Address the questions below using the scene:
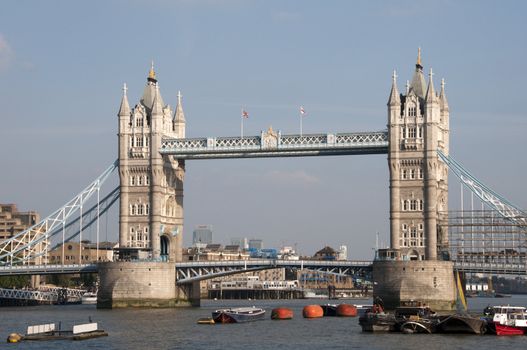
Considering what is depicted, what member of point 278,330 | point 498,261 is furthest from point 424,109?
point 278,330

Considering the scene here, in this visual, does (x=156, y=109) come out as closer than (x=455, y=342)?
No

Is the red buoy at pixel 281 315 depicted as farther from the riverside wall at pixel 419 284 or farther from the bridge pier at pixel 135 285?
the bridge pier at pixel 135 285

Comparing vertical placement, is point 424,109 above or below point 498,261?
above

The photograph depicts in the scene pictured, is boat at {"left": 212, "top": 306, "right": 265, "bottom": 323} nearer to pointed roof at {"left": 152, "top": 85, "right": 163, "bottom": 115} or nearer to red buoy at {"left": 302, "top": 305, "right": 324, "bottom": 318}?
red buoy at {"left": 302, "top": 305, "right": 324, "bottom": 318}

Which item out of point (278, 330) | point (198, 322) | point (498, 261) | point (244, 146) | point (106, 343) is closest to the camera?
point (106, 343)

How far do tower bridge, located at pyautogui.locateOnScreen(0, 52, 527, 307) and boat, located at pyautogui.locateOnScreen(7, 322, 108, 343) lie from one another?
4633 centimetres

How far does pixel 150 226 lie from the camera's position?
152 metres

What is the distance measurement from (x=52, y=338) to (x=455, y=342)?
103 feet

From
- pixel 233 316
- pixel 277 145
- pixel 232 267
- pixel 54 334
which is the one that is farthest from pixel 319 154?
pixel 54 334

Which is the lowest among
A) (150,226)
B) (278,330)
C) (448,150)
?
(278,330)

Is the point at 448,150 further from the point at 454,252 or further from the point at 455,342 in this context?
the point at 455,342

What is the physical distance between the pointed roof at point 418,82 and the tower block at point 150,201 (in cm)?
3329

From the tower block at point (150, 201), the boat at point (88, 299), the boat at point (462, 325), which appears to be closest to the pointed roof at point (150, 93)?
the tower block at point (150, 201)

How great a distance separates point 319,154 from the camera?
481 ft
